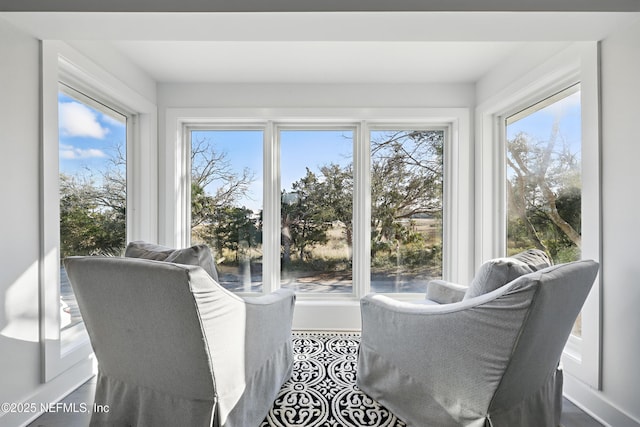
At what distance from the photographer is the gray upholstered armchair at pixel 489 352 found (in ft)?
4.16

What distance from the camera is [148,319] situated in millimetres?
1367

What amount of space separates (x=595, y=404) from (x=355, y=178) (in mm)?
2368

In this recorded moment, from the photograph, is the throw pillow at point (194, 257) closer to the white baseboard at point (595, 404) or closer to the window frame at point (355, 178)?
the window frame at point (355, 178)

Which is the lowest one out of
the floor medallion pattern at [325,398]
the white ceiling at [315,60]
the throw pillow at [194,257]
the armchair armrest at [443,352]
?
the floor medallion pattern at [325,398]

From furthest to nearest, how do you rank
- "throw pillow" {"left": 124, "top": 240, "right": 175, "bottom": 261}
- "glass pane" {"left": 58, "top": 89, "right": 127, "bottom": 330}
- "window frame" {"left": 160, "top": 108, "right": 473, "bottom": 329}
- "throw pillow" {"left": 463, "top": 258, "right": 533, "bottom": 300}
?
"window frame" {"left": 160, "top": 108, "right": 473, "bottom": 329} < "glass pane" {"left": 58, "top": 89, "right": 127, "bottom": 330} < "throw pillow" {"left": 124, "top": 240, "right": 175, "bottom": 261} < "throw pillow" {"left": 463, "top": 258, "right": 533, "bottom": 300}

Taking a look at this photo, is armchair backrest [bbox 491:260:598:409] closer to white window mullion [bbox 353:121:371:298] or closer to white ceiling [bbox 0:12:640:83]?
white ceiling [bbox 0:12:640:83]

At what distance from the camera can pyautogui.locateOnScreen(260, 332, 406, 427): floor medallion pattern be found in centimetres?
176

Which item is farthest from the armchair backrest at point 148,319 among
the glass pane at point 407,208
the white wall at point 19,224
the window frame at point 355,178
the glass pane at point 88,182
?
the glass pane at point 407,208

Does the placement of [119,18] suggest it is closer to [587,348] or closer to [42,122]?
[42,122]

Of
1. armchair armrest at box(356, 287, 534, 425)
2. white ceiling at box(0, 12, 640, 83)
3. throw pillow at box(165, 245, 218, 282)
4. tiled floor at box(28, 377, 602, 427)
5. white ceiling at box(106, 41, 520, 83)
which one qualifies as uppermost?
white ceiling at box(106, 41, 520, 83)

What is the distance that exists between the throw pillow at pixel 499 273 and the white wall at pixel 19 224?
2.30 metres

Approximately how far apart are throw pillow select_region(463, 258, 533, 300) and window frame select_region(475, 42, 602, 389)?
0.73 metres

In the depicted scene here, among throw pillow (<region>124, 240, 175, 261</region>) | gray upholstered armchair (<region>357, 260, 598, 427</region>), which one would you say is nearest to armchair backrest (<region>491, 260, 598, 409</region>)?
gray upholstered armchair (<region>357, 260, 598, 427</region>)

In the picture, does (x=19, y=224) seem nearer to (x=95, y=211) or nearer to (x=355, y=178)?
(x=95, y=211)
